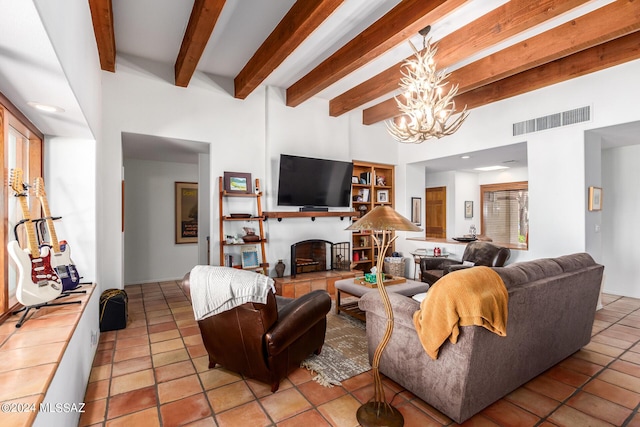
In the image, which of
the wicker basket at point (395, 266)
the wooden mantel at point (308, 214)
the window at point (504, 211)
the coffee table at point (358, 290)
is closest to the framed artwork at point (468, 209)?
the window at point (504, 211)

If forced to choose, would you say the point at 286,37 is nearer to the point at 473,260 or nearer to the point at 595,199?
the point at 473,260

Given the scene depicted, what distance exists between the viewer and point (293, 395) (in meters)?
2.28

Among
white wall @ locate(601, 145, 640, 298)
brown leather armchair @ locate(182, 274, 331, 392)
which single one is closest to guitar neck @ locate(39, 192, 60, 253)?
brown leather armchair @ locate(182, 274, 331, 392)

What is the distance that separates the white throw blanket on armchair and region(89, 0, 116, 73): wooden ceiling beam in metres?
2.30

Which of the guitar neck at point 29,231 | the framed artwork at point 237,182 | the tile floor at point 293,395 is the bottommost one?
the tile floor at point 293,395

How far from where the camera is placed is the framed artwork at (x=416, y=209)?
6613mm

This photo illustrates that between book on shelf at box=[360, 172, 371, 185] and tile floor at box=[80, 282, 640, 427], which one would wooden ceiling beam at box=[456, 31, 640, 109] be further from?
tile floor at box=[80, 282, 640, 427]

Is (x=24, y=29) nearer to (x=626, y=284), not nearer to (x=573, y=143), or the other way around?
(x=573, y=143)

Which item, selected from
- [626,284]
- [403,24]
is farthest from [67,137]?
[626,284]

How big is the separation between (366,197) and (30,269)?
5.16 meters

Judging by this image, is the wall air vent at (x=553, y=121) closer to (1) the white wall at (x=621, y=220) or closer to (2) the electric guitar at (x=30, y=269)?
(1) the white wall at (x=621, y=220)

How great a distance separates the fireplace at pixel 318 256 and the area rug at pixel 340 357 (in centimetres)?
163

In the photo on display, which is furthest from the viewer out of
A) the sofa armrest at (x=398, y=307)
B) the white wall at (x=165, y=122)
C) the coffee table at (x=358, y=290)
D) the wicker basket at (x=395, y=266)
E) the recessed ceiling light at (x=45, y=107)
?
the wicker basket at (x=395, y=266)

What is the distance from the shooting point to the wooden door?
7879 mm
